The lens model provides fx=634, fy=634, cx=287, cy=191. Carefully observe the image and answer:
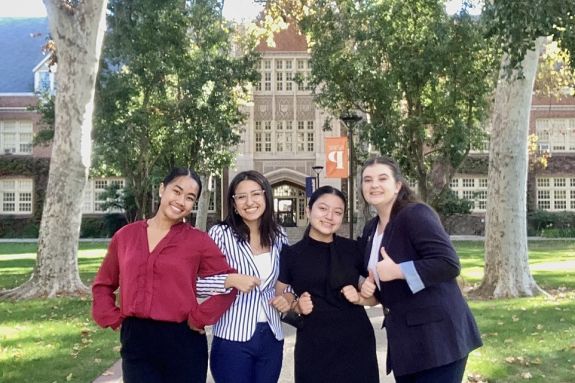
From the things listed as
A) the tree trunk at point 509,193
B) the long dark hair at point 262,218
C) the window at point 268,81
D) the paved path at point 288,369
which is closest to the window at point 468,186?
the window at point 268,81

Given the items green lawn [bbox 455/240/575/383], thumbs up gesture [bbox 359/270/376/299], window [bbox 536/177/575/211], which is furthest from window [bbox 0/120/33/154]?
thumbs up gesture [bbox 359/270/376/299]

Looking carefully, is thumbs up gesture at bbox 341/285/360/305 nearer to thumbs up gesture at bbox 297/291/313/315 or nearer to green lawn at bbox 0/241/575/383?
thumbs up gesture at bbox 297/291/313/315

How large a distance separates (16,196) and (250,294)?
136 feet

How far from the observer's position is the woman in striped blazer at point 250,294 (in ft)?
10.9

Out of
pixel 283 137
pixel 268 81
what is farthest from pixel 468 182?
pixel 268 81

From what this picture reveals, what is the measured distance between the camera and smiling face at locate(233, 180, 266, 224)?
137 inches

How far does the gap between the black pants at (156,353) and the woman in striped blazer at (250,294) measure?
267mm

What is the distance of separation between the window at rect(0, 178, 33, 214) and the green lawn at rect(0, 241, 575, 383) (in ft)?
105

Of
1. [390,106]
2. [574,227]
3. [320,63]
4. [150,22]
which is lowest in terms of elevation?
[574,227]

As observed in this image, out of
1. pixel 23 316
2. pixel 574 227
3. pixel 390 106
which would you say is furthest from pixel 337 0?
pixel 574 227

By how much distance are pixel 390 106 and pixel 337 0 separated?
3.80 meters

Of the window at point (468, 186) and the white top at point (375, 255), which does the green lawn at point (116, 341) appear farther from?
the window at point (468, 186)

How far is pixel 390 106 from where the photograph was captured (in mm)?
19000

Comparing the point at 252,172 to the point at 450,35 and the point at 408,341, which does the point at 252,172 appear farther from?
the point at 450,35
